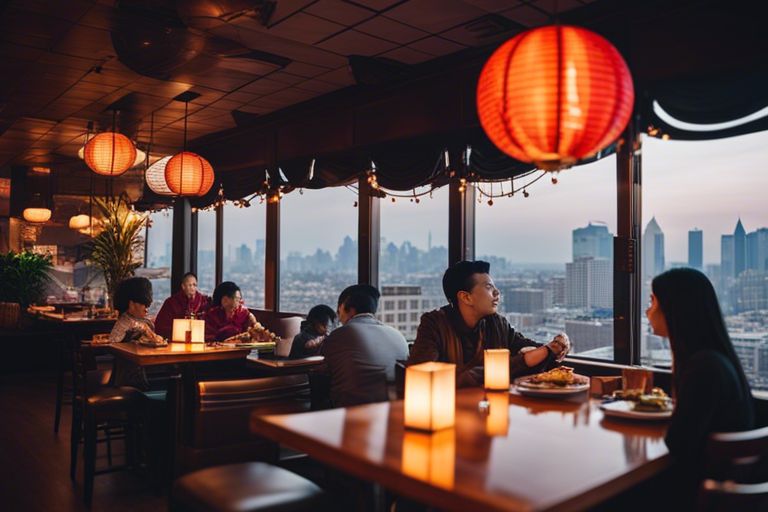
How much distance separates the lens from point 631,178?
395 centimetres

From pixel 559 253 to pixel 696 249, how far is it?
97 centimetres

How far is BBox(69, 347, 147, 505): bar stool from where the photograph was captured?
376 cm

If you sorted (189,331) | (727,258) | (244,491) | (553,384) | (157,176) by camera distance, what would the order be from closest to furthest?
(244,491), (553,384), (727,258), (189,331), (157,176)

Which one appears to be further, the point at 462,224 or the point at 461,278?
the point at 462,224

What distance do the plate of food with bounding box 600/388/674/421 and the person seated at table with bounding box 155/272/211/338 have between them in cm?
457

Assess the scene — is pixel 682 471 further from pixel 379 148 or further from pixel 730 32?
pixel 379 148

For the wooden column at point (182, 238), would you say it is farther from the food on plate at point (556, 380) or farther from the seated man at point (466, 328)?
the food on plate at point (556, 380)

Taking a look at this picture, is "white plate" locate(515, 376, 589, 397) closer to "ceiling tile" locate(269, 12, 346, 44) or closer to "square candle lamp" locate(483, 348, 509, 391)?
"square candle lamp" locate(483, 348, 509, 391)

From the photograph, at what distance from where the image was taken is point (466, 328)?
329cm

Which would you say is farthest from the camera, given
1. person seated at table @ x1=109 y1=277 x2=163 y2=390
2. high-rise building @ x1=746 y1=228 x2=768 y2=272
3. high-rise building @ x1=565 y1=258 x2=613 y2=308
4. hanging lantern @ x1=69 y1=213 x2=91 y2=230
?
hanging lantern @ x1=69 y1=213 x2=91 y2=230

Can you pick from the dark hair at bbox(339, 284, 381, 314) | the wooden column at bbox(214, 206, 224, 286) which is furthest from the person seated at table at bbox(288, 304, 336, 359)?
the wooden column at bbox(214, 206, 224, 286)

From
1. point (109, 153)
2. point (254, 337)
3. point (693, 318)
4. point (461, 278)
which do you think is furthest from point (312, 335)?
point (693, 318)

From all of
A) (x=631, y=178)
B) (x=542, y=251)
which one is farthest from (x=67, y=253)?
(x=631, y=178)

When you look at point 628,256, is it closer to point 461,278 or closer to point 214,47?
point 461,278
